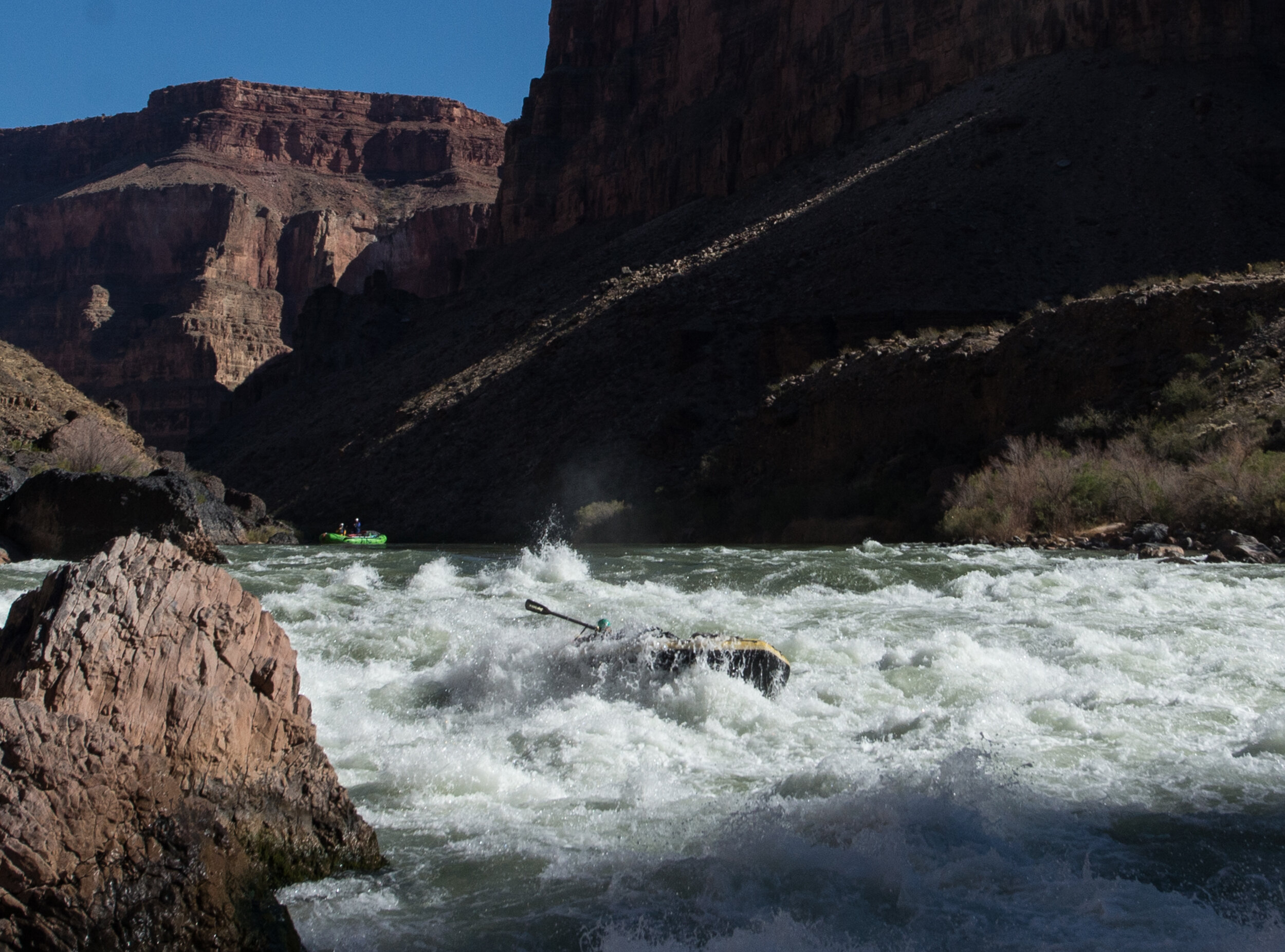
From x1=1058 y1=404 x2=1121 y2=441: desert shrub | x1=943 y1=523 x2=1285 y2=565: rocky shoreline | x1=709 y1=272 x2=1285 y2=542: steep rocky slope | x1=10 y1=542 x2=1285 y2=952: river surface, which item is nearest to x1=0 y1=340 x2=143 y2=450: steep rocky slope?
x1=709 y1=272 x2=1285 y2=542: steep rocky slope

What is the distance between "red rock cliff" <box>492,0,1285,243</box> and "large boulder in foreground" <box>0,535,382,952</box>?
47.3 metres

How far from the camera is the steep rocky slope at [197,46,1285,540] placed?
120 feet

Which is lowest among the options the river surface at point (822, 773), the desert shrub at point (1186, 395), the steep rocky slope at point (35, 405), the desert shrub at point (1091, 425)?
the river surface at point (822, 773)

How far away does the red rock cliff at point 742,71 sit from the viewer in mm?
45844

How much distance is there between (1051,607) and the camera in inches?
505

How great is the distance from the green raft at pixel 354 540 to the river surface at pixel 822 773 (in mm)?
20704

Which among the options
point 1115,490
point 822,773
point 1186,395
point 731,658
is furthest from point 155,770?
point 1186,395

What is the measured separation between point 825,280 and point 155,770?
37256mm

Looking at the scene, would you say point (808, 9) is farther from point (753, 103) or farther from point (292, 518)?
point (292, 518)

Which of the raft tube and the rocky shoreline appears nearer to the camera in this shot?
the raft tube

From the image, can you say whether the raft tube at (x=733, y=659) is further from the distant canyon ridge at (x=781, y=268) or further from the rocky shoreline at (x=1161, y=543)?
the distant canyon ridge at (x=781, y=268)

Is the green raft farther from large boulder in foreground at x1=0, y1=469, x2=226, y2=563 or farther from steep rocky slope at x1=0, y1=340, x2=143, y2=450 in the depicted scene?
large boulder in foreground at x1=0, y1=469, x2=226, y2=563

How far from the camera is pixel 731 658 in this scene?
9.37 meters

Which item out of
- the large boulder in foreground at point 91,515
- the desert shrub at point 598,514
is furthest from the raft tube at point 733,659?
the desert shrub at point 598,514
